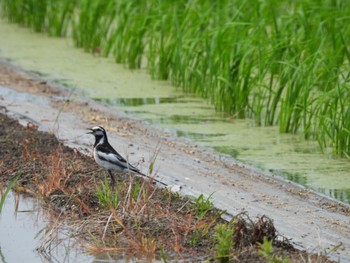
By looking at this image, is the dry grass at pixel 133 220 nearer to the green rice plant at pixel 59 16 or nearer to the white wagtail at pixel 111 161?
the white wagtail at pixel 111 161

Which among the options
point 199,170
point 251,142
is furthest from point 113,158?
point 251,142

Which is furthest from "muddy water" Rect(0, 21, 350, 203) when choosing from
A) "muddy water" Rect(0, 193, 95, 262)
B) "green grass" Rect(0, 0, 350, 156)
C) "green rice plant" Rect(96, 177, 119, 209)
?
"muddy water" Rect(0, 193, 95, 262)

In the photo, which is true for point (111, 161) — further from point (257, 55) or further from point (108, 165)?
point (257, 55)

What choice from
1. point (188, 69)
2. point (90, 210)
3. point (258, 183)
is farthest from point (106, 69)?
point (90, 210)

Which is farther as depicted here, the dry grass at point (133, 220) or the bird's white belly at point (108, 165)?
the bird's white belly at point (108, 165)

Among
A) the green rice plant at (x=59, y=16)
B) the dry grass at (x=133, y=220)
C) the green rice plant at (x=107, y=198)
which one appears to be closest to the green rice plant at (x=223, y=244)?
the dry grass at (x=133, y=220)

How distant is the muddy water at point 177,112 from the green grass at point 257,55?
0.49 feet

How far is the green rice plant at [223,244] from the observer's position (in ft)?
16.5

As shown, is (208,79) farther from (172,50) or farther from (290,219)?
(290,219)

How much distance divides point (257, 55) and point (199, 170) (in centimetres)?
191

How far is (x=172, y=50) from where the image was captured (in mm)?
10297

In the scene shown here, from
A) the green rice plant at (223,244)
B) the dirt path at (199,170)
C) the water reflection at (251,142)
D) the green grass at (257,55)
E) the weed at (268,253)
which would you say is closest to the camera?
the weed at (268,253)

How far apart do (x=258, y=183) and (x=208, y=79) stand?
9.39ft

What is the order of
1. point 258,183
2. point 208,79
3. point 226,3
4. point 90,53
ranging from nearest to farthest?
point 258,183, point 208,79, point 226,3, point 90,53
